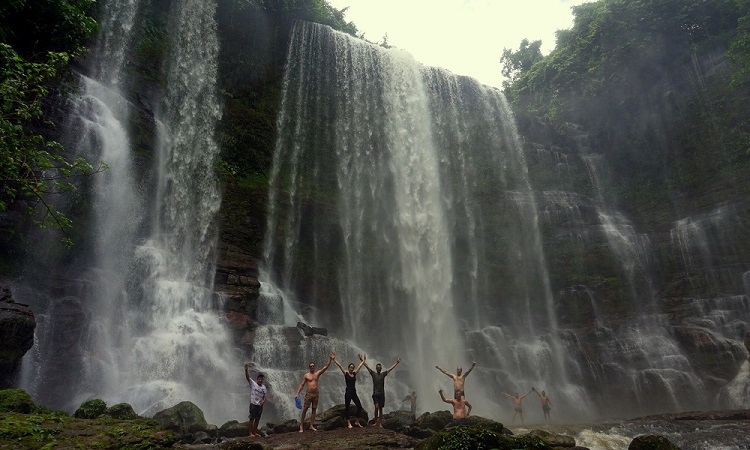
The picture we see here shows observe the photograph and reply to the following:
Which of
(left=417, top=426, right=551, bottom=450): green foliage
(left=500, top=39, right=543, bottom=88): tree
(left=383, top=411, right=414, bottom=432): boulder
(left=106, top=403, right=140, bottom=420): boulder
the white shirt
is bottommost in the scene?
(left=383, top=411, right=414, bottom=432): boulder

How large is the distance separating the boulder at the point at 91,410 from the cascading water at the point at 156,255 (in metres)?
2.55

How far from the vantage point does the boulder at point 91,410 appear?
1008cm

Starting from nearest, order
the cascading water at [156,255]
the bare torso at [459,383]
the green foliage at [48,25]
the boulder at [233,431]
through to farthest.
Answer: the boulder at [233,431]
the bare torso at [459,383]
the green foliage at [48,25]
the cascading water at [156,255]

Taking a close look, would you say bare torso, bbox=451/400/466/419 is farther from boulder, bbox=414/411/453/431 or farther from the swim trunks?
the swim trunks

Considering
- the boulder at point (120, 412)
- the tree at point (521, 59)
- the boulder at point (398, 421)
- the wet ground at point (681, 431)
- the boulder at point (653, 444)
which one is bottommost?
the wet ground at point (681, 431)

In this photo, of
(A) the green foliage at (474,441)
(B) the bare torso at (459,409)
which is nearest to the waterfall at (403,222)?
(B) the bare torso at (459,409)

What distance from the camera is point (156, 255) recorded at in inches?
716

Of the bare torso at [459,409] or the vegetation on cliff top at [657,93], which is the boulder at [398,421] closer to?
the bare torso at [459,409]

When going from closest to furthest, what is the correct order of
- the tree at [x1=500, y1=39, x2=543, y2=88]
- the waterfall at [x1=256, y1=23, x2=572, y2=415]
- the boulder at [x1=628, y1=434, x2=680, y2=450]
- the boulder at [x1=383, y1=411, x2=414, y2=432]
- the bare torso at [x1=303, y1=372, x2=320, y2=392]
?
the boulder at [x1=628, y1=434, x2=680, y2=450] → the bare torso at [x1=303, y1=372, x2=320, y2=392] → the boulder at [x1=383, y1=411, x2=414, y2=432] → the waterfall at [x1=256, y1=23, x2=572, y2=415] → the tree at [x1=500, y1=39, x2=543, y2=88]

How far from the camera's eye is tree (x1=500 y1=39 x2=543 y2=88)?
42156mm

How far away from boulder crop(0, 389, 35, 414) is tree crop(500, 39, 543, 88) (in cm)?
4117

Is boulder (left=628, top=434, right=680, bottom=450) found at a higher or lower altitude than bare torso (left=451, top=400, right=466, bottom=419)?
lower

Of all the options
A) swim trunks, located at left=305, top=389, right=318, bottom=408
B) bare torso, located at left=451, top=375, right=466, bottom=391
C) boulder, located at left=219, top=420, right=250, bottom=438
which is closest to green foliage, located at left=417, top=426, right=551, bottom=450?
swim trunks, located at left=305, top=389, right=318, bottom=408

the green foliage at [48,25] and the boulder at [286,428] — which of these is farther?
the green foliage at [48,25]
